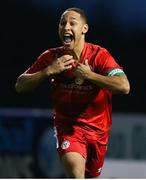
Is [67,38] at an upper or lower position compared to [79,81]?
upper

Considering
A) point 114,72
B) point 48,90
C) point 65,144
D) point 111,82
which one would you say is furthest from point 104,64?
point 48,90

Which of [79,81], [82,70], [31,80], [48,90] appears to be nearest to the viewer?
[82,70]

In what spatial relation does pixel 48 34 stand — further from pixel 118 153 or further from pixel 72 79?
pixel 72 79

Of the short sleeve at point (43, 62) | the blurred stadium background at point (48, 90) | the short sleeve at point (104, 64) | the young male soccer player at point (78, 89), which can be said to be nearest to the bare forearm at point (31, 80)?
the young male soccer player at point (78, 89)

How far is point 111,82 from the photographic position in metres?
6.06

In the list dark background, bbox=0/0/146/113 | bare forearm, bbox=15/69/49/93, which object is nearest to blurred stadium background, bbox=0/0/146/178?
dark background, bbox=0/0/146/113

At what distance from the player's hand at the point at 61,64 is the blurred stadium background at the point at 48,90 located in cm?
403

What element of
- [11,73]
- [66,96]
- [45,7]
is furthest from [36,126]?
[66,96]

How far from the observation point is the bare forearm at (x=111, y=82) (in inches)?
237

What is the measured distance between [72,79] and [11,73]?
430cm

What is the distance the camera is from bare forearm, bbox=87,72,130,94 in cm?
603

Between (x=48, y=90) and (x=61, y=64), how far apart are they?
4463mm

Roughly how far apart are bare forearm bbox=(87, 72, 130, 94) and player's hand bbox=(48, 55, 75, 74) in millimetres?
192

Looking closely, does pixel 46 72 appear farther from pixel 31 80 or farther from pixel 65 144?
pixel 65 144
